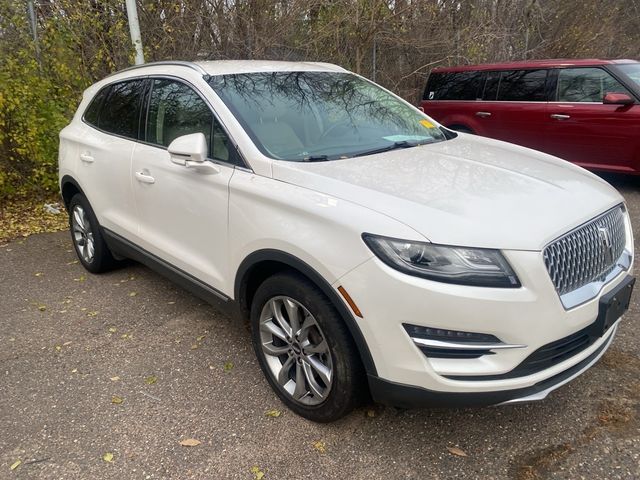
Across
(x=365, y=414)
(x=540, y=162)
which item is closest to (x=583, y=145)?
(x=540, y=162)

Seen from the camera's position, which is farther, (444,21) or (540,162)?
(444,21)

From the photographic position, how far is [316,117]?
3154mm

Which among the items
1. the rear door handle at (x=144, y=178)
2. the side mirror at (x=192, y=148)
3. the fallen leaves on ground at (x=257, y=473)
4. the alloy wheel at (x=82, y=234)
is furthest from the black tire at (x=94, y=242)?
the fallen leaves on ground at (x=257, y=473)

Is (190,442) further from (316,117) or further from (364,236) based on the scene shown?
(316,117)

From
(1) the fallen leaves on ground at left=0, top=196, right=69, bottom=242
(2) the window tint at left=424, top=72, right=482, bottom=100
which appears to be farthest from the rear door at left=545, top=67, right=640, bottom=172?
(1) the fallen leaves on ground at left=0, top=196, right=69, bottom=242

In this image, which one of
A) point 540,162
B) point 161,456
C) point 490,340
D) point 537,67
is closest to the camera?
point 490,340

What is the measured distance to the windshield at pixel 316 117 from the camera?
289 cm

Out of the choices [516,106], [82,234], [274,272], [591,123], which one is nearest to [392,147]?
[274,272]

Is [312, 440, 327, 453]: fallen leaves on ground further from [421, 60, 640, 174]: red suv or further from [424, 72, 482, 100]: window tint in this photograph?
[424, 72, 482, 100]: window tint

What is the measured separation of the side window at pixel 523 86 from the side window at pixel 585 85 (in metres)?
0.26

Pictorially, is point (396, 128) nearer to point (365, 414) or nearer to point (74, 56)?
point (365, 414)

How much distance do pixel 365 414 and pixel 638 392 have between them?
1.45 metres

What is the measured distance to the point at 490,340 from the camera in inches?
78.0

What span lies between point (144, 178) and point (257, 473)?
2.03 m
